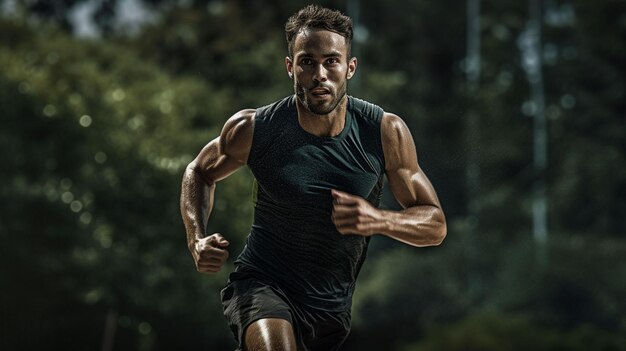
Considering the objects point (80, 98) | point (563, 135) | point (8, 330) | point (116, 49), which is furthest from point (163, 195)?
point (563, 135)

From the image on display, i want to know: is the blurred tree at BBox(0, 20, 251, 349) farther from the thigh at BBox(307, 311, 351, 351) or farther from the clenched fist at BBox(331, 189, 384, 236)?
the clenched fist at BBox(331, 189, 384, 236)

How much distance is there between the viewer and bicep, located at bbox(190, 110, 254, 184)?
531 cm

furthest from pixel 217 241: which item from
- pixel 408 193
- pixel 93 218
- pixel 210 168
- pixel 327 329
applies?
pixel 93 218

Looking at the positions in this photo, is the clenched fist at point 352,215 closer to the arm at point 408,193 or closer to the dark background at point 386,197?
the arm at point 408,193

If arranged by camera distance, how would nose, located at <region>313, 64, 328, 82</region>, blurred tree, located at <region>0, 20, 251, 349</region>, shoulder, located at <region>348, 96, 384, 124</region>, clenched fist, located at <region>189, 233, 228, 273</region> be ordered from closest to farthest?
1. clenched fist, located at <region>189, 233, 228, 273</region>
2. nose, located at <region>313, 64, 328, 82</region>
3. shoulder, located at <region>348, 96, 384, 124</region>
4. blurred tree, located at <region>0, 20, 251, 349</region>

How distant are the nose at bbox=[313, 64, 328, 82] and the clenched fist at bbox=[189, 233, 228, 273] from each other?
2.68ft

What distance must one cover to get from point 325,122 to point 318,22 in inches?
18.1

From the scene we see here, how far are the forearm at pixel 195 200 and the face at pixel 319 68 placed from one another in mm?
738

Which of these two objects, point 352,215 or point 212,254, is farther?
point 212,254

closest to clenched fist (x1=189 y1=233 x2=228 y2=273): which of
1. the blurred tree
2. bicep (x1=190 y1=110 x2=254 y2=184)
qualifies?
bicep (x1=190 y1=110 x2=254 y2=184)

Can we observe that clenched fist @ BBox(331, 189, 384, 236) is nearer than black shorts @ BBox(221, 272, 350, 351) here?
Yes

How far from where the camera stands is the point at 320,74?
499 cm

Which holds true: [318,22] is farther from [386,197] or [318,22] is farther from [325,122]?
[386,197]

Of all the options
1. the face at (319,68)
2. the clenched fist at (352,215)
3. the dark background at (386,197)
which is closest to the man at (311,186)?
the face at (319,68)
